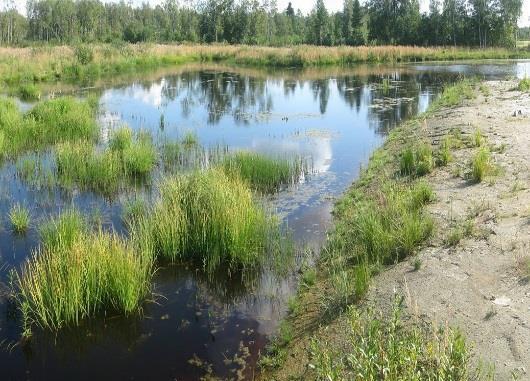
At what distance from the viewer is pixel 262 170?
10898 millimetres

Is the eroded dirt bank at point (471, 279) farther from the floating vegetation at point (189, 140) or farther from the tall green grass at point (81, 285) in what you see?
the floating vegetation at point (189, 140)

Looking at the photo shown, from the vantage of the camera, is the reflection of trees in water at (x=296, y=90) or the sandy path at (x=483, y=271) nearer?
the sandy path at (x=483, y=271)

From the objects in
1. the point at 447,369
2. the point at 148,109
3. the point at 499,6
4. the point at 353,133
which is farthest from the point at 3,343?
the point at 499,6

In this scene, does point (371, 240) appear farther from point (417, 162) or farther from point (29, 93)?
point (29, 93)

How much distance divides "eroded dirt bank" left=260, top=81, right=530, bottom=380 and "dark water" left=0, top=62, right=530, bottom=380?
78 cm

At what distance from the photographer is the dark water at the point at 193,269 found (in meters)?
5.40

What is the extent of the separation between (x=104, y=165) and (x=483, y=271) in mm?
8070

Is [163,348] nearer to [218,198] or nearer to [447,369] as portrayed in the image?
[218,198]

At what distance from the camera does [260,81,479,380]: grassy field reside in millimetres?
3871

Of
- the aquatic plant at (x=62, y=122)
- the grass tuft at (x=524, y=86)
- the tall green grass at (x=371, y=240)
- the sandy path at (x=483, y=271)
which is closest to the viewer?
the sandy path at (x=483, y=271)

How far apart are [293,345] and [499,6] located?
67854 millimetres

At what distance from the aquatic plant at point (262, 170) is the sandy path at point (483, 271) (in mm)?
3121

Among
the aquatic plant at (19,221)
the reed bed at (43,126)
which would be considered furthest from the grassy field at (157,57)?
the aquatic plant at (19,221)

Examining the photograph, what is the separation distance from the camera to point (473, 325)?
4914 mm
